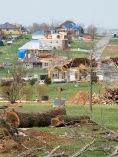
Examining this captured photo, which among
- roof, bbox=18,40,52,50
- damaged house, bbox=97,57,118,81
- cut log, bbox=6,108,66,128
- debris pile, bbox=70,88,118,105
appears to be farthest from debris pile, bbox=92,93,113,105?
roof, bbox=18,40,52,50

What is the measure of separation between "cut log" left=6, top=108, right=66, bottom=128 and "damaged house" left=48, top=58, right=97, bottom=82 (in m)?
33.0

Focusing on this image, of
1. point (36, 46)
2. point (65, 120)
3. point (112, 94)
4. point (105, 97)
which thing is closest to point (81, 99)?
point (105, 97)

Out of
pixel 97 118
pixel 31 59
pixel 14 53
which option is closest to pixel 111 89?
pixel 97 118

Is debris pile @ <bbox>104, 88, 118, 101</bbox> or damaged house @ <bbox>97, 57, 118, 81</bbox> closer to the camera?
debris pile @ <bbox>104, 88, 118, 101</bbox>

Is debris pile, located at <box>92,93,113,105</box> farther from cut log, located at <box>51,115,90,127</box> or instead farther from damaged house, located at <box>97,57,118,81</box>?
damaged house, located at <box>97,57,118,81</box>

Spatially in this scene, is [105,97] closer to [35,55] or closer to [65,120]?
[65,120]

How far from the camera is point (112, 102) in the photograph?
30203mm

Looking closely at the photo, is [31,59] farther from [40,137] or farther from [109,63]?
[40,137]

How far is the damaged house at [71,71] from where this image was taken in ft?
171

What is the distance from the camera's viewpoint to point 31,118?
17.1m

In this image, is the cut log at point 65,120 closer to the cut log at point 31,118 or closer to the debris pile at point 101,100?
the cut log at point 31,118

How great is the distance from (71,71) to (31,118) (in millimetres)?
35725

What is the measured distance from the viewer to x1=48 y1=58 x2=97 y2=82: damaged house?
52062 millimetres

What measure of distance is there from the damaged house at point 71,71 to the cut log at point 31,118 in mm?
33040
